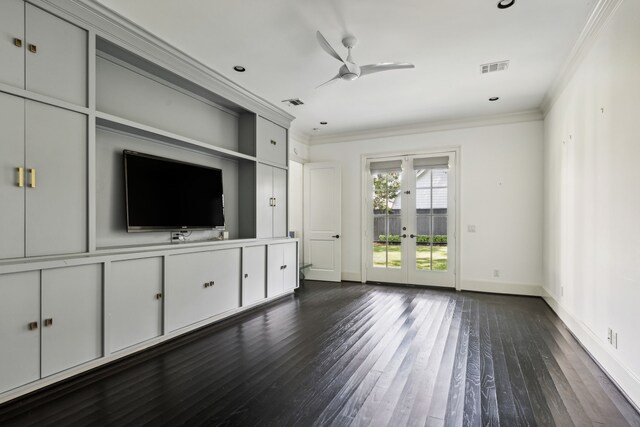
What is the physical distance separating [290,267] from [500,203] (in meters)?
3.56

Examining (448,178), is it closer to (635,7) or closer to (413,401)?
(635,7)

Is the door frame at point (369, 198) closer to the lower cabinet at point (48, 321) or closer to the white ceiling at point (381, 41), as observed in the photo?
the white ceiling at point (381, 41)

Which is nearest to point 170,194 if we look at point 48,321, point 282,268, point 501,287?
point 48,321

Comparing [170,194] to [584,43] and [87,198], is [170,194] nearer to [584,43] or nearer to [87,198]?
[87,198]

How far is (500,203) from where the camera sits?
17.3 ft

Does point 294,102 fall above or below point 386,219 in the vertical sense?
above

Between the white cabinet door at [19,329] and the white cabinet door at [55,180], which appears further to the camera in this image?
the white cabinet door at [55,180]

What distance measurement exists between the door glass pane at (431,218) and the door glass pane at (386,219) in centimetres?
36

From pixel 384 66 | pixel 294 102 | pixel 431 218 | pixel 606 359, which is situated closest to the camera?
pixel 606 359

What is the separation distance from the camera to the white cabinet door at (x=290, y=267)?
5.07m

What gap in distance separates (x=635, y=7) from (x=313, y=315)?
12.8ft

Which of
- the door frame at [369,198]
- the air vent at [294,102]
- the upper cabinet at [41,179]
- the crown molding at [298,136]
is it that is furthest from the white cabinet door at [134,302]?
the door frame at [369,198]

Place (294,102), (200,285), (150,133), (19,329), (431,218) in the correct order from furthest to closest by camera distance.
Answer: (431,218), (294,102), (200,285), (150,133), (19,329)

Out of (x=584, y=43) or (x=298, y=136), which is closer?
(x=584, y=43)
